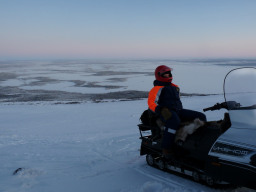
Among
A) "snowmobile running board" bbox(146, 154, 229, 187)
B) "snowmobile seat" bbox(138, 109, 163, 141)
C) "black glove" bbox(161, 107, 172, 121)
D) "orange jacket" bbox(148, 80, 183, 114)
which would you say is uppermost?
"orange jacket" bbox(148, 80, 183, 114)

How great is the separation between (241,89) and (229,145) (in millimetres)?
761

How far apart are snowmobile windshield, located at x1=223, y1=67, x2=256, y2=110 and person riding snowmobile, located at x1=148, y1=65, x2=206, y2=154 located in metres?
0.76

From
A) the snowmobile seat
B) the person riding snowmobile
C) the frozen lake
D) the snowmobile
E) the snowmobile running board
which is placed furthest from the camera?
the frozen lake

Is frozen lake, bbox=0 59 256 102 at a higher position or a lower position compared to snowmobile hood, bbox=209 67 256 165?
lower

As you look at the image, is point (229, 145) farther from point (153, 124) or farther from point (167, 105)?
point (153, 124)

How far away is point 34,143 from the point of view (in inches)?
241

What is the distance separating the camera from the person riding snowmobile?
149 inches

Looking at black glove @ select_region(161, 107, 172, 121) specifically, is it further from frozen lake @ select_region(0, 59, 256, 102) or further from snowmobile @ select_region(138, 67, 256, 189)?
frozen lake @ select_region(0, 59, 256, 102)

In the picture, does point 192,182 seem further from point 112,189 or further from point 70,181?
point 70,181

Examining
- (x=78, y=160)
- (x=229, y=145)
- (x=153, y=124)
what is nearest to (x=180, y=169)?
(x=153, y=124)

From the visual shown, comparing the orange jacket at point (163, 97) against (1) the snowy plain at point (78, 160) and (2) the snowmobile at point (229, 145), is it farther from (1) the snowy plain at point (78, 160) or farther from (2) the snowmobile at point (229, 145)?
(1) the snowy plain at point (78, 160)

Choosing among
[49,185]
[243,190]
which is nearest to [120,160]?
[49,185]

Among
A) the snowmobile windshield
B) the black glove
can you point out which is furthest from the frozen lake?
the snowmobile windshield

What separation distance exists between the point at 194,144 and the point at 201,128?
25 cm
